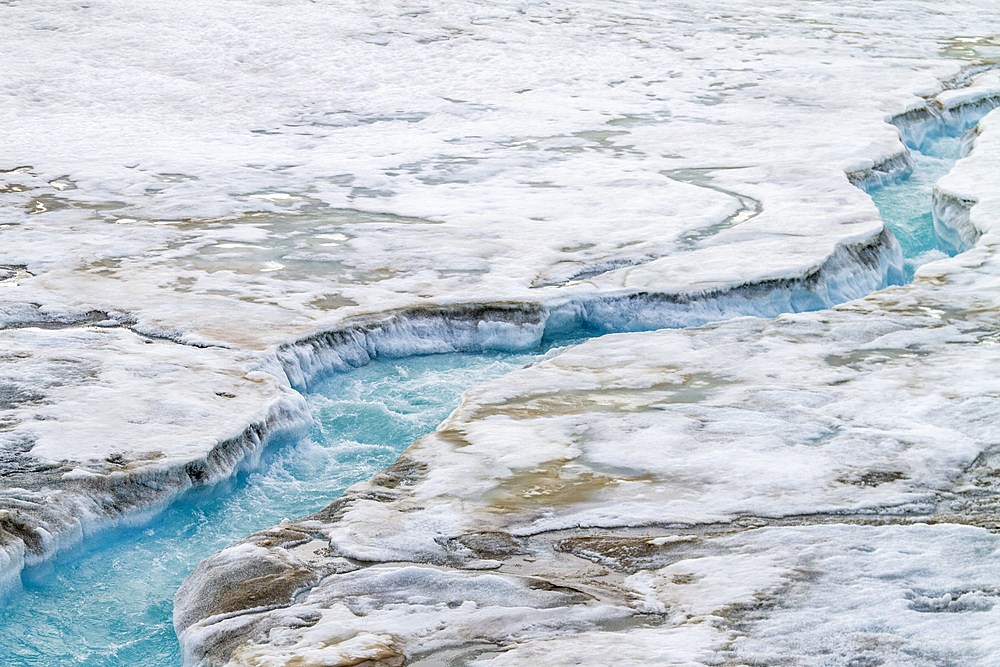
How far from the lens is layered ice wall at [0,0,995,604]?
4051 mm

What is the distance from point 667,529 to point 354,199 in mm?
4348

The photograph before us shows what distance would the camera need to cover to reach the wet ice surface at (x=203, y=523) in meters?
3.00

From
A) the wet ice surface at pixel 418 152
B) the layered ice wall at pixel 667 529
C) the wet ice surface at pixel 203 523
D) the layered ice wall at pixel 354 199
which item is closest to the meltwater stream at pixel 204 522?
the wet ice surface at pixel 203 523

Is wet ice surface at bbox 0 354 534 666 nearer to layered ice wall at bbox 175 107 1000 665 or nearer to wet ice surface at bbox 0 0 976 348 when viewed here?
layered ice wall at bbox 175 107 1000 665

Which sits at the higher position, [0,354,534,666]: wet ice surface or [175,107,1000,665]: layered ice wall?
[175,107,1000,665]: layered ice wall

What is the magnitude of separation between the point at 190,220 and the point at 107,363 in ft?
7.68

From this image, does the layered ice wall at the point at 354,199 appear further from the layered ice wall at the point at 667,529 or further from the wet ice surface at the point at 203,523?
the layered ice wall at the point at 667,529

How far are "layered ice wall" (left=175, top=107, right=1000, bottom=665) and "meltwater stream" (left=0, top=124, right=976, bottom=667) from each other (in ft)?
0.94

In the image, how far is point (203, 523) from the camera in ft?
11.8

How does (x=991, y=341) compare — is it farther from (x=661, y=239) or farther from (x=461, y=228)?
(x=461, y=228)

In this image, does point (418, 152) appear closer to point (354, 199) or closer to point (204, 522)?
point (354, 199)

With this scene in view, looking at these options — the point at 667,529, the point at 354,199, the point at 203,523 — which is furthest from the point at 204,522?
the point at 354,199

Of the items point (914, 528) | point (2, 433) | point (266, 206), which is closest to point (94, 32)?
point (266, 206)

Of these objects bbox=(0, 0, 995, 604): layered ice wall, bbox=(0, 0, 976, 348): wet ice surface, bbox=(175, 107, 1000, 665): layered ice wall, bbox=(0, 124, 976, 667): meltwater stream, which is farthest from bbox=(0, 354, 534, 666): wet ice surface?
bbox=(0, 0, 976, 348): wet ice surface
